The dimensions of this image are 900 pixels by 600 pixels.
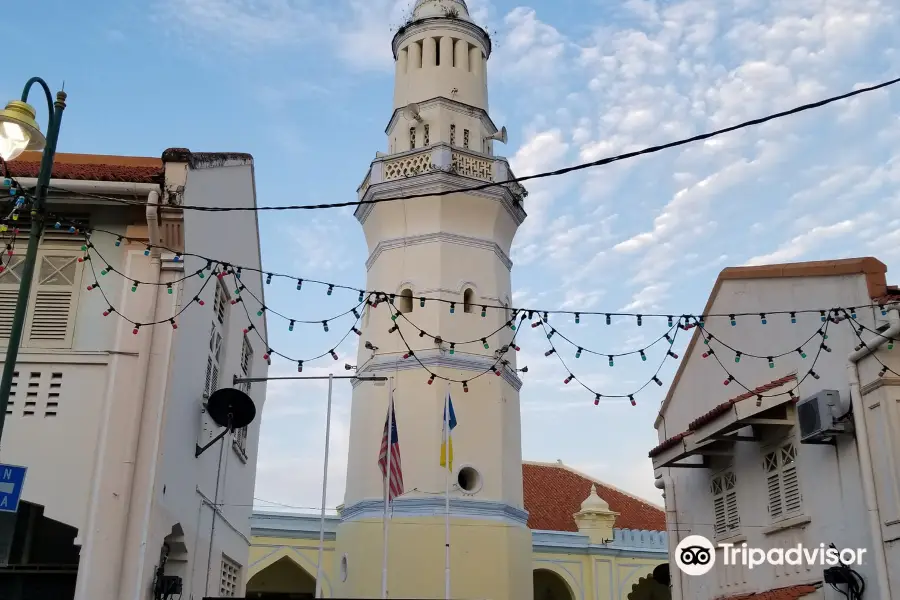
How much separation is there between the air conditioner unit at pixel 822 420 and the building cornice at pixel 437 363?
10866 millimetres

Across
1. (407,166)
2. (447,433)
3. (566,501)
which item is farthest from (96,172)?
(566,501)

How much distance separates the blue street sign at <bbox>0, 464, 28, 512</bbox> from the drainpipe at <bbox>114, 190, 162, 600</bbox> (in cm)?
220

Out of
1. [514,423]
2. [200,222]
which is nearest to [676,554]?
[514,423]

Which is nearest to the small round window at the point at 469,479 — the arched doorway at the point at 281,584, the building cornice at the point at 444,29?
the arched doorway at the point at 281,584

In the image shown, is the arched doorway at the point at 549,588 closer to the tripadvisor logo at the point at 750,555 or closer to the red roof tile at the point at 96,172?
the tripadvisor logo at the point at 750,555

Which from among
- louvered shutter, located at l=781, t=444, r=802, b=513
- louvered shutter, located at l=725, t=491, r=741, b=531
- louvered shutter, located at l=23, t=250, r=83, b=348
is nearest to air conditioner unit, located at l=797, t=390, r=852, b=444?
louvered shutter, located at l=781, t=444, r=802, b=513

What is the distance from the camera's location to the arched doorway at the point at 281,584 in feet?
97.3

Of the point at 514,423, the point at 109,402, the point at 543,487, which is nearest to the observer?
the point at 109,402

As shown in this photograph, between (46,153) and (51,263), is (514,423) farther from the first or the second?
(46,153)

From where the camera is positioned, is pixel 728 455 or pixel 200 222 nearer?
pixel 200 222

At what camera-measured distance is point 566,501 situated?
3438 centimetres

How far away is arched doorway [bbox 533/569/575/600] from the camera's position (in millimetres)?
31953

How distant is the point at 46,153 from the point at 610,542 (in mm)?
25947

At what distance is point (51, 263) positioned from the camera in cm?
1156
